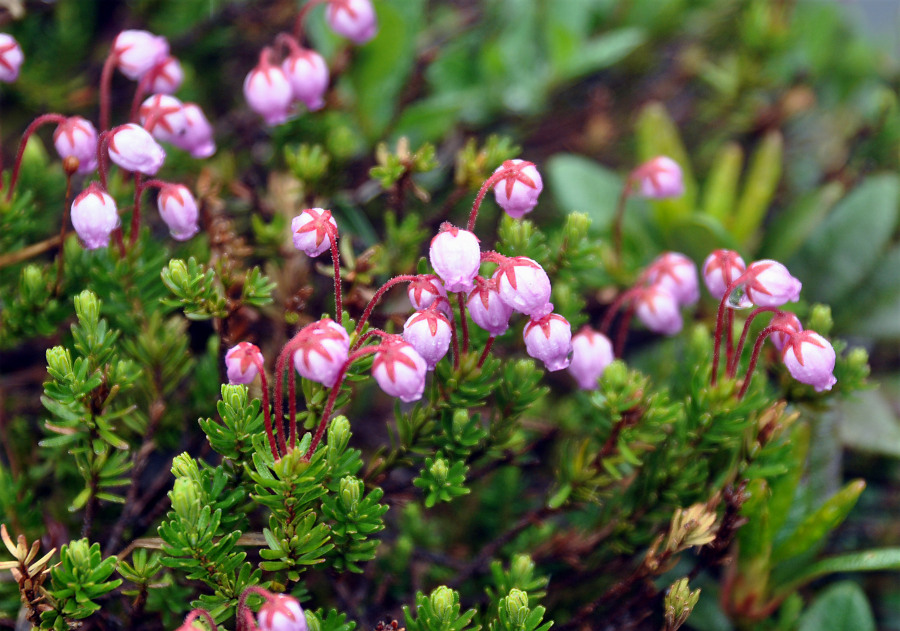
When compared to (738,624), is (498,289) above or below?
above

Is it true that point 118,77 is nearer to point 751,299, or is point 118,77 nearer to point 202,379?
point 202,379

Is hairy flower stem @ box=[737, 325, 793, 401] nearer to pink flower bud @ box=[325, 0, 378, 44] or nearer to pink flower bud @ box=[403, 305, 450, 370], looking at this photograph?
pink flower bud @ box=[403, 305, 450, 370]

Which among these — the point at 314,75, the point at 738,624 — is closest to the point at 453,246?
the point at 314,75

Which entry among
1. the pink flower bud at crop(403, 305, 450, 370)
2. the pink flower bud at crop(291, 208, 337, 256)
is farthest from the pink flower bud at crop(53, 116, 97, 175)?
the pink flower bud at crop(403, 305, 450, 370)

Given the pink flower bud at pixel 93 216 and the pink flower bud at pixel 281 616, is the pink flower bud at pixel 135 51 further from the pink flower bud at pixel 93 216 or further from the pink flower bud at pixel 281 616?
the pink flower bud at pixel 281 616

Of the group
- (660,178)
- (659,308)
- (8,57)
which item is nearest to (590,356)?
(659,308)

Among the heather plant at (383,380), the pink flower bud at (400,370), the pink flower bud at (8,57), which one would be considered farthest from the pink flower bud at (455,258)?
the pink flower bud at (8,57)
